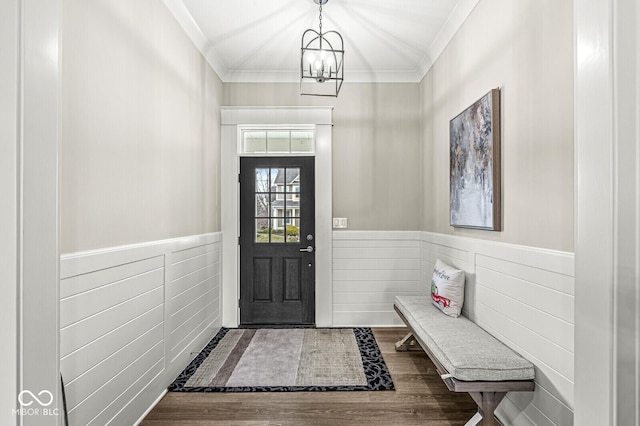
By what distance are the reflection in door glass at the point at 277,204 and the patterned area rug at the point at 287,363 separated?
3.39ft

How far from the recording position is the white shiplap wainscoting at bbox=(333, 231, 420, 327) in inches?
165

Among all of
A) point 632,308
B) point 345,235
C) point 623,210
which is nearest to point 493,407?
point 632,308

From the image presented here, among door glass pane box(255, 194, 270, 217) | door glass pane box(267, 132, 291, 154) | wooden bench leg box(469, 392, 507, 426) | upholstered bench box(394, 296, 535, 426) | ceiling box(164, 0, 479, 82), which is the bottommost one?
wooden bench leg box(469, 392, 507, 426)

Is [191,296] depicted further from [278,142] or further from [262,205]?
[278,142]

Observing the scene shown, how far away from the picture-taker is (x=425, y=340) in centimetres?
239

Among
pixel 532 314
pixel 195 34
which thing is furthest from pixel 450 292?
pixel 195 34

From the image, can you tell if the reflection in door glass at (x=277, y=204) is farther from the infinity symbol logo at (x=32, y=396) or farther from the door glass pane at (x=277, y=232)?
the infinity symbol logo at (x=32, y=396)

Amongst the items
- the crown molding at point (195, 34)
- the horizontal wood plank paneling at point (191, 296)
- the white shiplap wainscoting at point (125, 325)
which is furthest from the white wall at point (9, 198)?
the crown molding at point (195, 34)

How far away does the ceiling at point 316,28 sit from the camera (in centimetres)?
291

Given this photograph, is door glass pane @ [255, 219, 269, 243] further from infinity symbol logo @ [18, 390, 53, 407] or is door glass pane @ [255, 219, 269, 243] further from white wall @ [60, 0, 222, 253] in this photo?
infinity symbol logo @ [18, 390, 53, 407]

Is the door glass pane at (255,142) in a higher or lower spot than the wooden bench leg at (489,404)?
higher

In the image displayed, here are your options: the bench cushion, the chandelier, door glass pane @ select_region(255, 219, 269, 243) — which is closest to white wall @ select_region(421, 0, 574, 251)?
the bench cushion

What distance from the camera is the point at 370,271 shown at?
419 cm

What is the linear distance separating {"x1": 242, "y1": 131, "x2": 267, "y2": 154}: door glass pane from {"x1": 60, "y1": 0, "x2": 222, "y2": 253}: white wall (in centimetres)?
92
